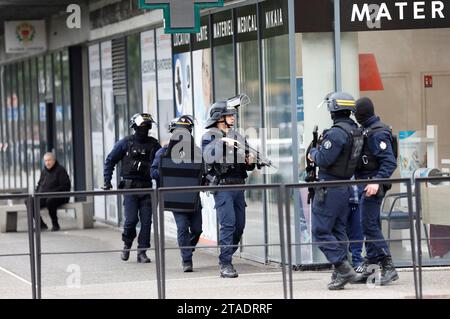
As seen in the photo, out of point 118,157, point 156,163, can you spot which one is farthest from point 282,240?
point 118,157

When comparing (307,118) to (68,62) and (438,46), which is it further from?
(68,62)

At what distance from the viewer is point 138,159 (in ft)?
50.5

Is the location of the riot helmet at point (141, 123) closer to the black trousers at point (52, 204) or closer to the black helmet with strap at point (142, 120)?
the black helmet with strap at point (142, 120)

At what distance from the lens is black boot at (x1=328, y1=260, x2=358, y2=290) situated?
11727mm

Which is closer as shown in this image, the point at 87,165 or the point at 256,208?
the point at 256,208

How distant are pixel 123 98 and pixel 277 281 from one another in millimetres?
10101

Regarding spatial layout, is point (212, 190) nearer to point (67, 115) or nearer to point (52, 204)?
point (52, 204)

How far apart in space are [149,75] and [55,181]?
9.99 ft

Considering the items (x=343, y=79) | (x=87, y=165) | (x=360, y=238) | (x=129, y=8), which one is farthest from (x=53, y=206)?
(x=87, y=165)

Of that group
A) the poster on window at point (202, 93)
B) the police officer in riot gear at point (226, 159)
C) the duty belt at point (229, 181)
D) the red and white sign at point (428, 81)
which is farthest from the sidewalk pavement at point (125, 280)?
the poster on window at point (202, 93)

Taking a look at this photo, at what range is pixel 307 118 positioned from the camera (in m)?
14.1

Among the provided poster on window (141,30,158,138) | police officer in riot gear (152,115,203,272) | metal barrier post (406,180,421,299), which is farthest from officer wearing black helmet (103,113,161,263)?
metal barrier post (406,180,421,299)

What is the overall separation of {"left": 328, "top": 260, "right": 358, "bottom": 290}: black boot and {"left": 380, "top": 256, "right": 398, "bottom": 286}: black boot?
296mm

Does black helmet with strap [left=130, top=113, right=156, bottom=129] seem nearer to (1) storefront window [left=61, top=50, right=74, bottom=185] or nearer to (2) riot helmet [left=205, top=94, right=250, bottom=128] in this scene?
(2) riot helmet [left=205, top=94, right=250, bottom=128]
